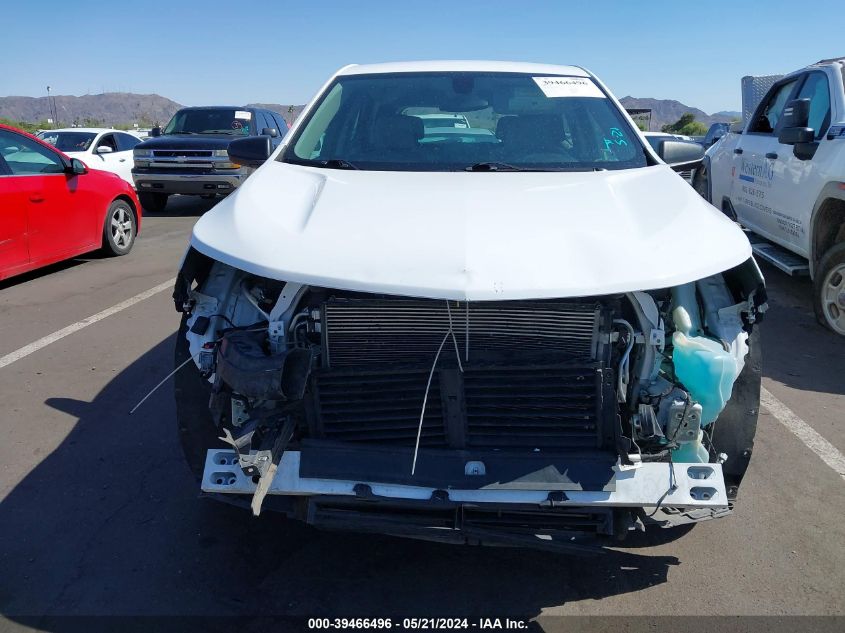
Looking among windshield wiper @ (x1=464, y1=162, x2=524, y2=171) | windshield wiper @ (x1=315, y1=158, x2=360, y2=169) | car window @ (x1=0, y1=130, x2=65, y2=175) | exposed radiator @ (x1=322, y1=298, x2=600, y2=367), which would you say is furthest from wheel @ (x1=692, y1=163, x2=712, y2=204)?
car window @ (x1=0, y1=130, x2=65, y2=175)

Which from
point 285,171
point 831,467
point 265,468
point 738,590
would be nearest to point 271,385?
point 265,468

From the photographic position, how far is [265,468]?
7.95 ft

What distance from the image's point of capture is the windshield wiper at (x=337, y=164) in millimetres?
Result: 3569

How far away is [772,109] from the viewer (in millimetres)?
7477

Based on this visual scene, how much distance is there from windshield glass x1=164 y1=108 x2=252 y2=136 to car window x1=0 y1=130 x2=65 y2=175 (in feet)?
17.7

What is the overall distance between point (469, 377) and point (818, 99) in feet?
17.9

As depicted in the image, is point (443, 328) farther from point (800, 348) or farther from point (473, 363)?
point (800, 348)

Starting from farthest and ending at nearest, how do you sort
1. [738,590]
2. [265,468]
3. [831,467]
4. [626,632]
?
[831,467], [738,590], [626,632], [265,468]

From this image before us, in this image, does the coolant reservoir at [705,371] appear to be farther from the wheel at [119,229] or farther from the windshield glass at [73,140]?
the windshield glass at [73,140]

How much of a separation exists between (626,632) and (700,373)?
3.16ft

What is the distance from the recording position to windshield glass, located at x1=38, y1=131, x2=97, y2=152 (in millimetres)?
13820

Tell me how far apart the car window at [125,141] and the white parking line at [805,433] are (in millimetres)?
13074

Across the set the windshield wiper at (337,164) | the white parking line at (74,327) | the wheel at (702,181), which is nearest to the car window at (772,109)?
the wheel at (702,181)

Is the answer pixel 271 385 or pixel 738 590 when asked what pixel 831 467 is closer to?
pixel 738 590
